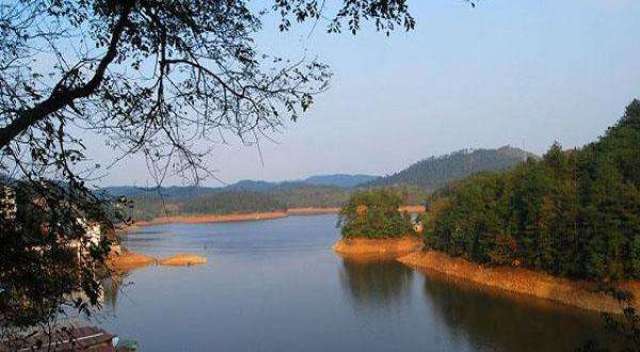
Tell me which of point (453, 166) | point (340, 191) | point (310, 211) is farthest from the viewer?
point (453, 166)

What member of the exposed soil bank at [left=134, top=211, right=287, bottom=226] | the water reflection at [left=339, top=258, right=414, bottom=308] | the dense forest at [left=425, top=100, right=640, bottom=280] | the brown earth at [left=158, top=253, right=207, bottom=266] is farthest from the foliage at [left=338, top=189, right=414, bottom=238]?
the exposed soil bank at [left=134, top=211, right=287, bottom=226]

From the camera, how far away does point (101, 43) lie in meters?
3.09

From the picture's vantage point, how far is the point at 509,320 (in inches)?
766

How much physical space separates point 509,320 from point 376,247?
2294cm

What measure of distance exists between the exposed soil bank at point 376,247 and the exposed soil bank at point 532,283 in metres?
7.61

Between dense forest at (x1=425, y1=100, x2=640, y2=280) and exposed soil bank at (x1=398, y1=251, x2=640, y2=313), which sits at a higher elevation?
dense forest at (x1=425, y1=100, x2=640, y2=280)

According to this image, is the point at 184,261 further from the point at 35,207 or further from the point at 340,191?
the point at 340,191

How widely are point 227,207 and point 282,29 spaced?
98.3 metres

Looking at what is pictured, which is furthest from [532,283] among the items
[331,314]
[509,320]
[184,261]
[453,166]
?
[453,166]

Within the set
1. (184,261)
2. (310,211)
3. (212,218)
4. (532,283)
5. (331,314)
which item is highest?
(310,211)

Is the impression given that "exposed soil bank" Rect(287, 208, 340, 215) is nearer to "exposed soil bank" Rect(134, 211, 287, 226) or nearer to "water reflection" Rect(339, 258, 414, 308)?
"exposed soil bank" Rect(134, 211, 287, 226)

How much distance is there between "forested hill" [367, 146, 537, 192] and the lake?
10557cm

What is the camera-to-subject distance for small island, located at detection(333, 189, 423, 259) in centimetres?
4200

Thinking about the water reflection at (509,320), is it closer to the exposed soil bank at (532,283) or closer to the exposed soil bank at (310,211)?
the exposed soil bank at (532,283)
